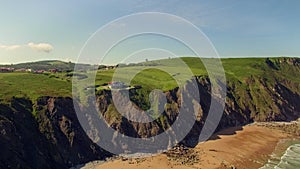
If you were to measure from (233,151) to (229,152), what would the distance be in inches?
53.8

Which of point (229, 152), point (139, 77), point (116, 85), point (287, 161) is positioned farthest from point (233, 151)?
point (139, 77)

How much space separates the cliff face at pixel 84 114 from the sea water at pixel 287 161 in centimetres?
1656

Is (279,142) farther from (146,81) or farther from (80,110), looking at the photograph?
(80,110)

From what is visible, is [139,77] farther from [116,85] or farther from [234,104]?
[234,104]

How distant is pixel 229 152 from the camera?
224ft

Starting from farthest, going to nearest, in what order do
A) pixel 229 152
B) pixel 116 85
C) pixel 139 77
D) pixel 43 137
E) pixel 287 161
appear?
pixel 139 77, pixel 116 85, pixel 229 152, pixel 287 161, pixel 43 137

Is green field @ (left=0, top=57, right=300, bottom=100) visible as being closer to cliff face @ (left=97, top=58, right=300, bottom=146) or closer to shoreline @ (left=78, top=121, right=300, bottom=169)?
cliff face @ (left=97, top=58, right=300, bottom=146)

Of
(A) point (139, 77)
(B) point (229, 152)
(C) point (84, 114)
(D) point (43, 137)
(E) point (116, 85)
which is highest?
(A) point (139, 77)

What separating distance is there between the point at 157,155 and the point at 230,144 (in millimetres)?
19850

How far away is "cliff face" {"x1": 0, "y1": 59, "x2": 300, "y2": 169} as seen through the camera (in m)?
53.5

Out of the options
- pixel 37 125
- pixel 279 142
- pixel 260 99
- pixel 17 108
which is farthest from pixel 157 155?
pixel 260 99

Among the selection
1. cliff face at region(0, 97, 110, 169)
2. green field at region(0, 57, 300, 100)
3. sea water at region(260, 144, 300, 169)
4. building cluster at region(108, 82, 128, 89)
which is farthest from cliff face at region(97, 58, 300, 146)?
sea water at region(260, 144, 300, 169)

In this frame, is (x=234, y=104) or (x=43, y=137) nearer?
(x=43, y=137)

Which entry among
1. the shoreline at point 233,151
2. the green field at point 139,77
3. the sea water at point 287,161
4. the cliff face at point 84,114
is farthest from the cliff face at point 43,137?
the sea water at point 287,161
